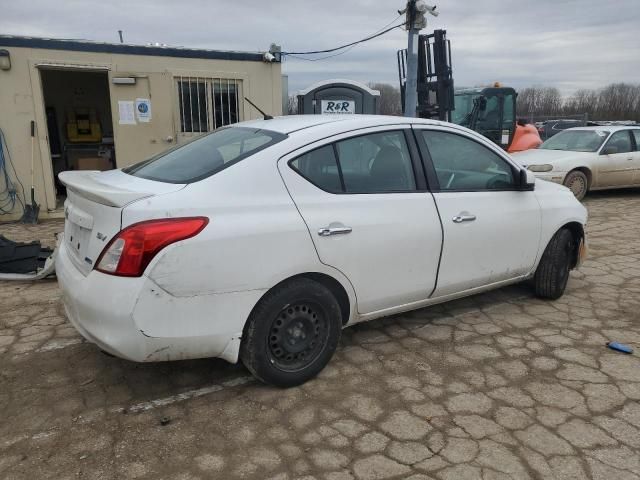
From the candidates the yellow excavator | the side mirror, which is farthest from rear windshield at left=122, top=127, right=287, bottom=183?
the yellow excavator

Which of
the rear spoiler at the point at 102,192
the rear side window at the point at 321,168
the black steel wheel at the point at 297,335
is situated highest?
the rear side window at the point at 321,168

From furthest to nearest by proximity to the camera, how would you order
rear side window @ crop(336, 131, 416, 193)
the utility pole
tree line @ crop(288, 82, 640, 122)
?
tree line @ crop(288, 82, 640, 122), the utility pole, rear side window @ crop(336, 131, 416, 193)

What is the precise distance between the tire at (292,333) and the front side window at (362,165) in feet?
2.11

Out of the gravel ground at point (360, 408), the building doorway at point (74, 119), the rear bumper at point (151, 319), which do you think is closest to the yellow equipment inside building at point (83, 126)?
the building doorway at point (74, 119)

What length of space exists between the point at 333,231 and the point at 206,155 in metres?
0.94

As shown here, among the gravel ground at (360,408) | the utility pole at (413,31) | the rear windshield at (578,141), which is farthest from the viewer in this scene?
the rear windshield at (578,141)

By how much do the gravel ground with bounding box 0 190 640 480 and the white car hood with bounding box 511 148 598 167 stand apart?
Result: 6.17 metres

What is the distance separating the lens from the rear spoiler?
8.46 feet

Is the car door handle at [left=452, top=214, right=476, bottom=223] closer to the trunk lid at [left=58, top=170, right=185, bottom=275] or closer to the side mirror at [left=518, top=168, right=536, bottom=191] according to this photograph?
the side mirror at [left=518, top=168, right=536, bottom=191]

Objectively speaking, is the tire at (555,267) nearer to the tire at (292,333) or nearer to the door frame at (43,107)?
the tire at (292,333)

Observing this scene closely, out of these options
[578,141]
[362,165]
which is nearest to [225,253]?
[362,165]

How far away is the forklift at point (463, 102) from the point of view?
888cm

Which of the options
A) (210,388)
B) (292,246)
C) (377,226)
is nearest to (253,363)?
(210,388)

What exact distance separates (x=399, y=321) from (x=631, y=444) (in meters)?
1.83
